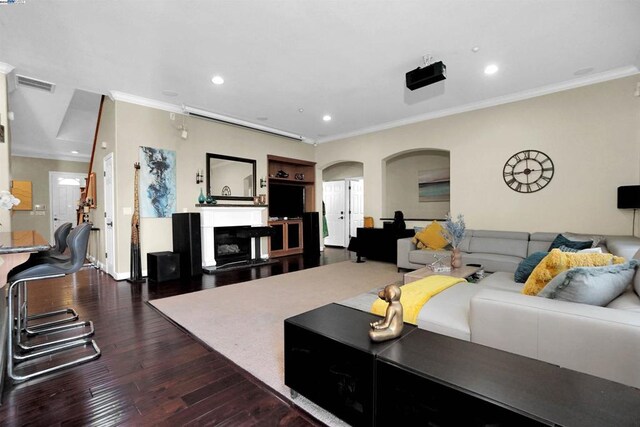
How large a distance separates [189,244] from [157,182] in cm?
123

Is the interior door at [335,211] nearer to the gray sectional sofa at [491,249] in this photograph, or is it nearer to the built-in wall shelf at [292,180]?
the built-in wall shelf at [292,180]

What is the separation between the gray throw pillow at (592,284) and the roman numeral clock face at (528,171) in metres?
3.55

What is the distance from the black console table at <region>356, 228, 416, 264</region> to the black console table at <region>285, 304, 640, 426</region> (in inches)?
166

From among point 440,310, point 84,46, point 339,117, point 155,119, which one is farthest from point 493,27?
point 155,119

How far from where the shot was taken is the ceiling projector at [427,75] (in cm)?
342

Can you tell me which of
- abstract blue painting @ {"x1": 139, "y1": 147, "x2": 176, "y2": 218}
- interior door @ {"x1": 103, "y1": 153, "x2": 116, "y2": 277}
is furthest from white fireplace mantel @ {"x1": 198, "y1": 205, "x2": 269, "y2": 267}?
interior door @ {"x1": 103, "y1": 153, "x2": 116, "y2": 277}

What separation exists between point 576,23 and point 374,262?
4.52 meters

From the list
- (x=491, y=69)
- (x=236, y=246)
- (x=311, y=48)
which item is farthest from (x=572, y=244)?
(x=236, y=246)

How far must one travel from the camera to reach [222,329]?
2744 mm

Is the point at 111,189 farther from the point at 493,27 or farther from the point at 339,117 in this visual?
the point at 493,27

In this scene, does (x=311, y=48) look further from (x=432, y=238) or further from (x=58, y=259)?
(x=432, y=238)

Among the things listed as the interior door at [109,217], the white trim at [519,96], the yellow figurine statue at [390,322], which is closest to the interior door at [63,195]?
the interior door at [109,217]

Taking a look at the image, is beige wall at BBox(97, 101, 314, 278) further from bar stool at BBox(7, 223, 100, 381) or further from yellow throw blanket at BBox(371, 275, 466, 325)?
yellow throw blanket at BBox(371, 275, 466, 325)

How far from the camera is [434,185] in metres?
6.77
